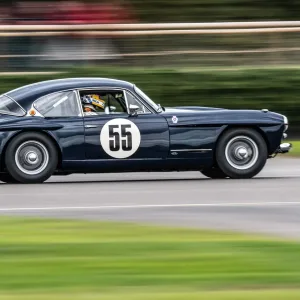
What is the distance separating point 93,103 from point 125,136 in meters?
0.60

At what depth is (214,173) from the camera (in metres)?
14.0

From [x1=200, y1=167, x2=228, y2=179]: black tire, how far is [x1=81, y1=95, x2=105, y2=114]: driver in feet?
5.67

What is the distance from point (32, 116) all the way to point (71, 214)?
3.27 m

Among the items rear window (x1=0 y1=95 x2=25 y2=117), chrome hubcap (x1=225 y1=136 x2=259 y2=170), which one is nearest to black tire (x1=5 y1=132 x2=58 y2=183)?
rear window (x1=0 y1=95 x2=25 y2=117)

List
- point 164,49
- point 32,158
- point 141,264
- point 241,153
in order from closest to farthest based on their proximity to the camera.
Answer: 1. point 141,264
2. point 32,158
3. point 241,153
4. point 164,49

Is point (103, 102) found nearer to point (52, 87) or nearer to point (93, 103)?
point (93, 103)

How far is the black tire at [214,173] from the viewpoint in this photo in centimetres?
1375

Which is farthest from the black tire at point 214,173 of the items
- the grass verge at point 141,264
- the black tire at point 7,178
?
the grass verge at point 141,264

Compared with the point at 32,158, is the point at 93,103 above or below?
above

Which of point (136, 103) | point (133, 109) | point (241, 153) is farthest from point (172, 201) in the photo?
point (241, 153)

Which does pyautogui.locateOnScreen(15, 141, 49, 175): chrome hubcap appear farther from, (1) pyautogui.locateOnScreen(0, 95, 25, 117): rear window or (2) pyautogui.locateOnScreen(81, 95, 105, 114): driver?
(2) pyautogui.locateOnScreen(81, 95, 105, 114): driver

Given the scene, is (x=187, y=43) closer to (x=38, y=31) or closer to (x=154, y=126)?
(x=38, y=31)

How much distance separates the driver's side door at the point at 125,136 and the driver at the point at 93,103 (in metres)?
0.09

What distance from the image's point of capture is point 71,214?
9.84 m
